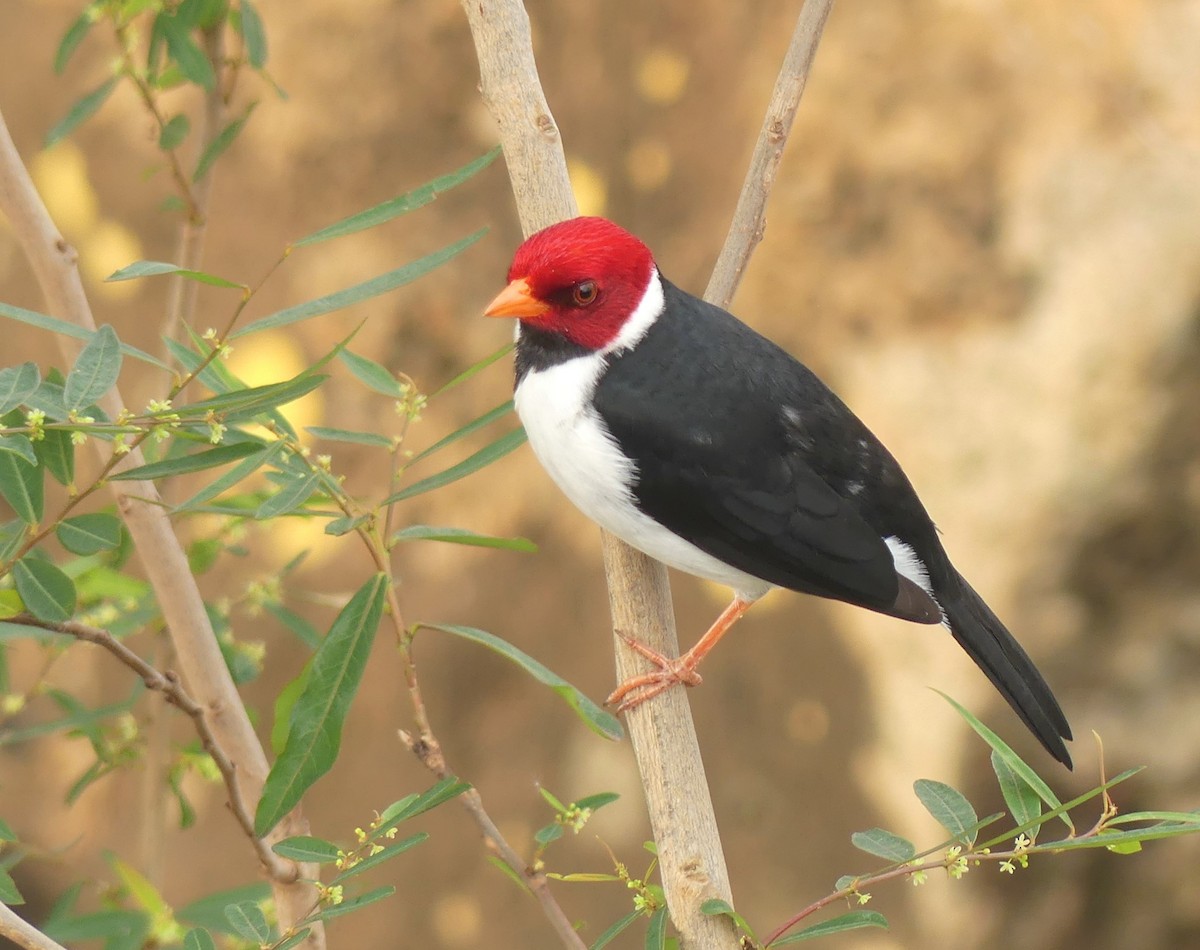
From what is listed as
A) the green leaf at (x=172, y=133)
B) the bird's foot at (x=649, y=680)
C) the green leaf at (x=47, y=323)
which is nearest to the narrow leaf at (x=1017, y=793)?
the bird's foot at (x=649, y=680)

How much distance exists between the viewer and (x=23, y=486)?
1527 millimetres

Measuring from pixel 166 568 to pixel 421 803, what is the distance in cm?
60

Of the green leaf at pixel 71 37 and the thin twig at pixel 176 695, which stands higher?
the green leaf at pixel 71 37

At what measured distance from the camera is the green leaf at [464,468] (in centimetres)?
176

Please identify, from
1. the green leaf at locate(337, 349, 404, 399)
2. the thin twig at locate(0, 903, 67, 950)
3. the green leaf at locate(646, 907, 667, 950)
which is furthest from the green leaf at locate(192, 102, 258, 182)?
the green leaf at locate(646, 907, 667, 950)

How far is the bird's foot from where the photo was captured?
2053mm

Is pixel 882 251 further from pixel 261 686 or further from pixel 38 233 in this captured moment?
pixel 38 233

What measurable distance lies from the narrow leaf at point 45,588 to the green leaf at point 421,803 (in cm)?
44

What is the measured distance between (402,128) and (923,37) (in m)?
1.59

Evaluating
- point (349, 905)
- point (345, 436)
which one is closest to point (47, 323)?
point (345, 436)

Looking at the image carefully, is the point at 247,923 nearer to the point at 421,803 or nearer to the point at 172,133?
the point at 421,803

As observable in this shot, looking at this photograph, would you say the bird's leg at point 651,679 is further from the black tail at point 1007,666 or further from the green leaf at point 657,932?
the black tail at point 1007,666

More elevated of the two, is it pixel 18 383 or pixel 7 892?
pixel 18 383

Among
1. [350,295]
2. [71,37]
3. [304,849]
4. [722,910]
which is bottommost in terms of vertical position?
[722,910]
